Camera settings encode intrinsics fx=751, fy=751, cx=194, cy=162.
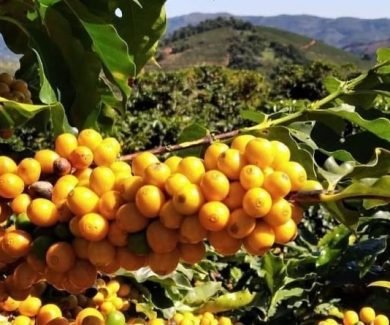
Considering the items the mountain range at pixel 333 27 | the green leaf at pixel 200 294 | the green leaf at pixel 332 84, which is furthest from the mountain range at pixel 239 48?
the mountain range at pixel 333 27

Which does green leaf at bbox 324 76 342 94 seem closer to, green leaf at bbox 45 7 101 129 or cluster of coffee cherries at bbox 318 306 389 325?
green leaf at bbox 45 7 101 129

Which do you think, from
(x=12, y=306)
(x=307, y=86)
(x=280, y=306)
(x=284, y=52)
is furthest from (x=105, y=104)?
(x=284, y=52)

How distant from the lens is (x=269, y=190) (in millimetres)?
850

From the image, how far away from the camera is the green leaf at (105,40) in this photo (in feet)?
4.08

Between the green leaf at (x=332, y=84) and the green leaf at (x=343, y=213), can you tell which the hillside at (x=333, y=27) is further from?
the green leaf at (x=343, y=213)

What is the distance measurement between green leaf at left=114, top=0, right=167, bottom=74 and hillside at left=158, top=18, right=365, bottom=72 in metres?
45.0

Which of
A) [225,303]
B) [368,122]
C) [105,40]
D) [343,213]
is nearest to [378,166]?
[343,213]

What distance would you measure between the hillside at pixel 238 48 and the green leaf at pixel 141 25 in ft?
148

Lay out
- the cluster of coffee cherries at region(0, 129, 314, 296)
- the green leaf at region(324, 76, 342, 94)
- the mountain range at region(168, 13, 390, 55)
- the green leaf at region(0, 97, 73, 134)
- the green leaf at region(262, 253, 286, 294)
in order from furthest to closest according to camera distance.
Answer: the mountain range at region(168, 13, 390, 55) → the green leaf at region(262, 253, 286, 294) → the green leaf at region(324, 76, 342, 94) → the green leaf at region(0, 97, 73, 134) → the cluster of coffee cherries at region(0, 129, 314, 296)

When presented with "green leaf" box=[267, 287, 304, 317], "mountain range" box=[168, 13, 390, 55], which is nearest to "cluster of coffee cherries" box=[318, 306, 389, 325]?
"green leaf" box=[267, 287, 304, 317]

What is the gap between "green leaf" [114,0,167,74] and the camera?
1364mm

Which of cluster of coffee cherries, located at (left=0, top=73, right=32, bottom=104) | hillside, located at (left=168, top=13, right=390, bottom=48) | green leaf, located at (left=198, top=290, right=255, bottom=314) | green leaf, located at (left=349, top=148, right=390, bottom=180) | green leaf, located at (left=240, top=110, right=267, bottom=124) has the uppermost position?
green leaf, located at (left=349, top=148, right=390, bottom=180)

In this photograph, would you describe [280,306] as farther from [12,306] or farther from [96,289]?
[12,306]

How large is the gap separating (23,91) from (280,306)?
1.30 metres
